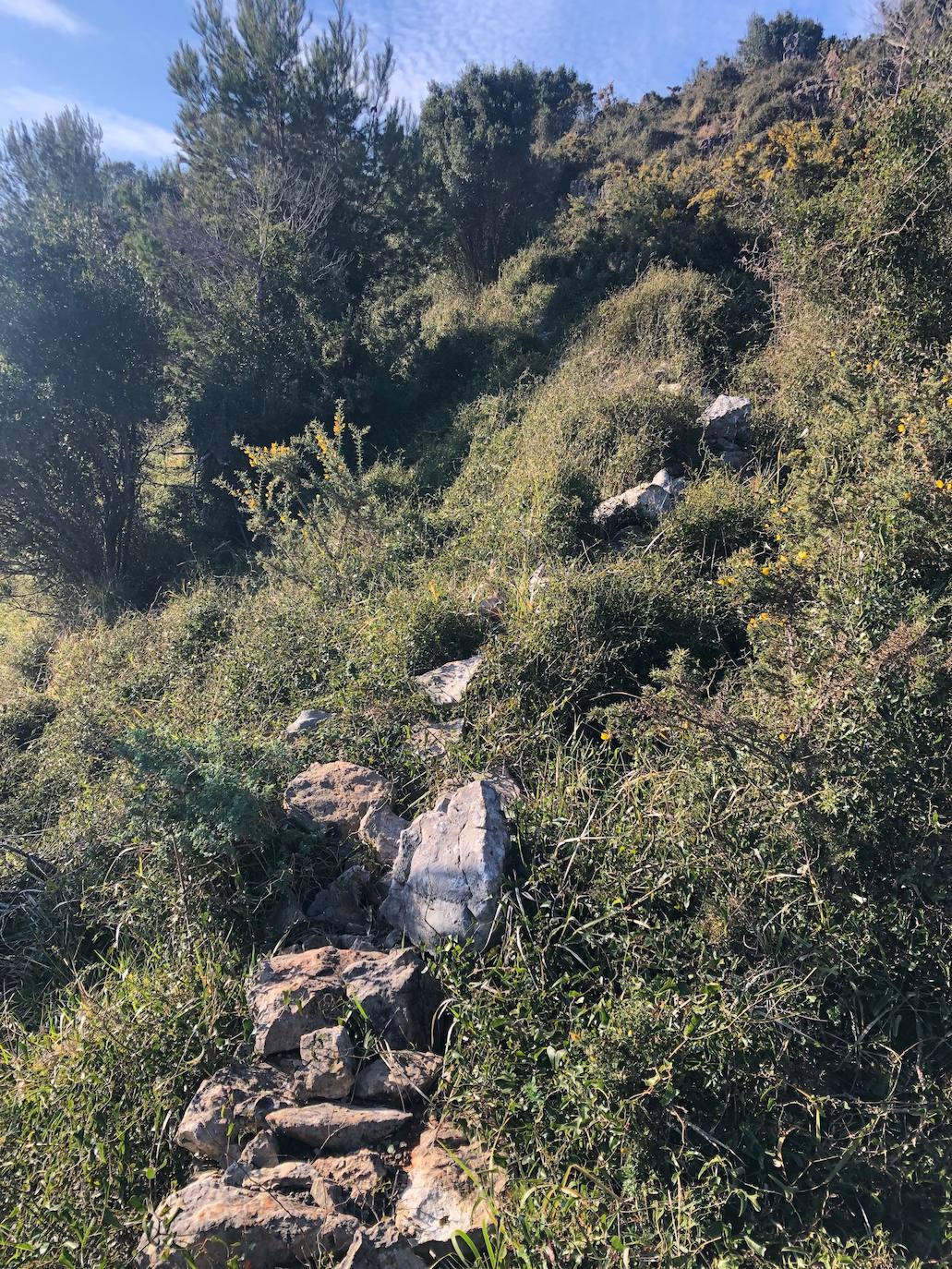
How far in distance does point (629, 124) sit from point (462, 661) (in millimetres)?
17373

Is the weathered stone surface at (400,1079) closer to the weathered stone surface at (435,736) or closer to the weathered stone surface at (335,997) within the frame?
the weathered stone surface at (335,997)

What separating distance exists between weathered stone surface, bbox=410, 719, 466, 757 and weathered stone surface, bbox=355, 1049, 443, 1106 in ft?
4.36

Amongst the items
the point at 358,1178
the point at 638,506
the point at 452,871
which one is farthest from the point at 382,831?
the point at 638,506

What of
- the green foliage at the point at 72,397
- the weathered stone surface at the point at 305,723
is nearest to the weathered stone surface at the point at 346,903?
the weathered stone surface at the point at 305,723

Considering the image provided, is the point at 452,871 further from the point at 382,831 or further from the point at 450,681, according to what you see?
the point at 450,681

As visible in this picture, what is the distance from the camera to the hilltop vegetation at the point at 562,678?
1.96m

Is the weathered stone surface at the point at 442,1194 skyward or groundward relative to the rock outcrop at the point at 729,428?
groundward

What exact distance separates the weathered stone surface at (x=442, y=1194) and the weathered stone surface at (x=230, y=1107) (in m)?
0.47

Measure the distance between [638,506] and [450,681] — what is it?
206 cm

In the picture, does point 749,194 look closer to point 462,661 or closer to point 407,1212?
point 462,661

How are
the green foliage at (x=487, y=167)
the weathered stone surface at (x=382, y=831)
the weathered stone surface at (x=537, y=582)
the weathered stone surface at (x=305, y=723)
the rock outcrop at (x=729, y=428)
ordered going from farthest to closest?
1. the green foliage at (x=487, y=167)
2. the rock outcrop at (x=729, y=428)
3. the weathered stone surface at (x=537, y=582)
4. the weathered stone surface at (x=305, y=723)
5. the weathered stone surface at (x=382, y=831)

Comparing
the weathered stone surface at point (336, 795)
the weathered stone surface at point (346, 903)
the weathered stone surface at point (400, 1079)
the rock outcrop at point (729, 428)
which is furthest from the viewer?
the rock outcrop at point (729, 428)

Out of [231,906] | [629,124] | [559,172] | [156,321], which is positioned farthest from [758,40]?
[231,906]

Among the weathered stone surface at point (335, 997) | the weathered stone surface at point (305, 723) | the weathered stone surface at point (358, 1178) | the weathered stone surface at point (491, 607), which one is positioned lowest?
the weathered stone surface at point (358, 1178)
